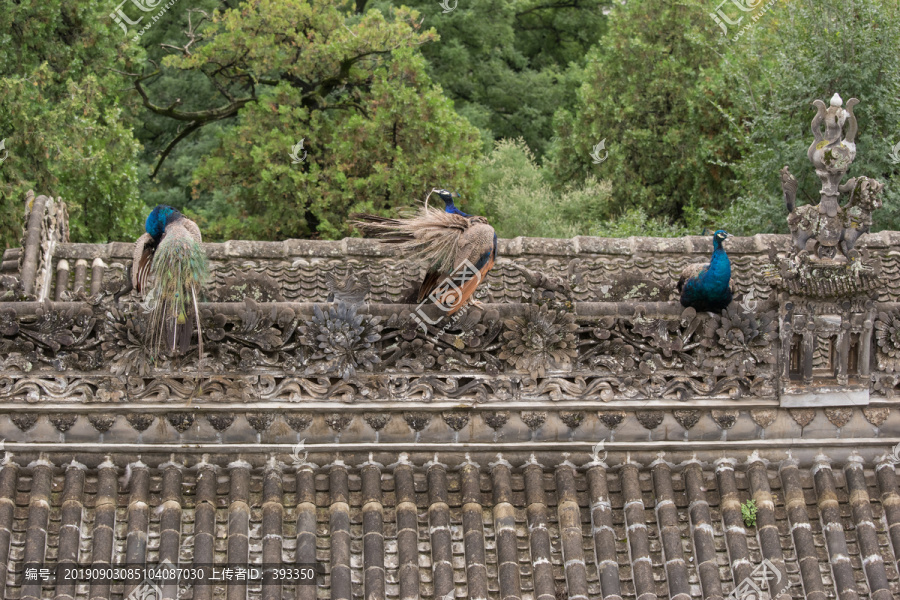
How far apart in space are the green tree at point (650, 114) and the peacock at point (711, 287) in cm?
2323

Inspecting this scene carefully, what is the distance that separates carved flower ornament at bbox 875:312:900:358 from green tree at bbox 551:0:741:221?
23.5 metres

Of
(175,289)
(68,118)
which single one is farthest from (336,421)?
(68,118)

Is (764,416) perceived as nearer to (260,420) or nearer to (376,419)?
(376,419)

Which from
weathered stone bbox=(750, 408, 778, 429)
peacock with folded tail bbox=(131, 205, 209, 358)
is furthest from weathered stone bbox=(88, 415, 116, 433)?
weathered stone bbox=(750, 408, 778, 429)

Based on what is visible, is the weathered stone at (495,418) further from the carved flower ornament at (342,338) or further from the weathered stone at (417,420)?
the carved flower ornament at (342,338)

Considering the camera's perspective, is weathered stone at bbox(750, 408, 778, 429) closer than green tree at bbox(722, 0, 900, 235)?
Yes

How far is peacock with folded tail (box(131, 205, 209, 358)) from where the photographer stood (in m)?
11.7

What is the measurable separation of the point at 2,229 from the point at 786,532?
22.1 meters

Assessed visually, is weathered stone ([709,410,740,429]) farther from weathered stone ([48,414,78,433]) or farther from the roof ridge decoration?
weathered stone ([48,414,78,433])

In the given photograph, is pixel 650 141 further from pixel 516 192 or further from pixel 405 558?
pixel 405 558

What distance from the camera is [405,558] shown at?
11531mm

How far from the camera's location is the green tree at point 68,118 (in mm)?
29109

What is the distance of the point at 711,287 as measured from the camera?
1238 centimetres

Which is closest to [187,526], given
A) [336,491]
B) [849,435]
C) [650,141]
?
[336,491]
